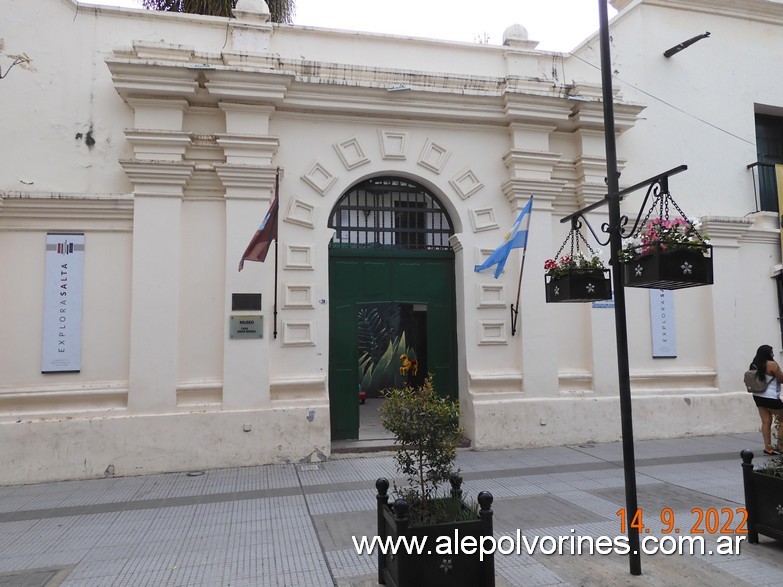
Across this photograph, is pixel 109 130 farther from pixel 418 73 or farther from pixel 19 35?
pixel 418 73

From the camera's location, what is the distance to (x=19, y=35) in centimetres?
796

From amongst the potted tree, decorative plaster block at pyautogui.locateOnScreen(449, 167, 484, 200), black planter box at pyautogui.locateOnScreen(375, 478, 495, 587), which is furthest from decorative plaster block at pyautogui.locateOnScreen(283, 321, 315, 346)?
black planter box at pyautogui.locateOnScreen(375, 478, 495, 587)

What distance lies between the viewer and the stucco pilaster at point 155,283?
753 cm

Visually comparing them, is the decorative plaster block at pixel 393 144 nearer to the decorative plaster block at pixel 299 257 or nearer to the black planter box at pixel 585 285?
the decorative plaster block at pixel 299 257

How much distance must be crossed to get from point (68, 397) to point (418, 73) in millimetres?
7089

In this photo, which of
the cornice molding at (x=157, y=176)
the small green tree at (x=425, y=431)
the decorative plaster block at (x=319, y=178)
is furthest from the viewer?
the decorative plaster block at (x=319, y=178)

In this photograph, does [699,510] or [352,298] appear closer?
[699,510]

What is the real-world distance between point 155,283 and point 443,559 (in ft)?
19.2

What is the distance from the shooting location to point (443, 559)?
3.51 m

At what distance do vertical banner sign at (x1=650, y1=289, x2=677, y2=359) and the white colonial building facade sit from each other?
130 mm

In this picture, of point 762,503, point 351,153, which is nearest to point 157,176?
point 351,153

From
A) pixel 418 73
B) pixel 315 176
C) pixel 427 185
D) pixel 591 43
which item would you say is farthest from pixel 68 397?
pixel 591 43

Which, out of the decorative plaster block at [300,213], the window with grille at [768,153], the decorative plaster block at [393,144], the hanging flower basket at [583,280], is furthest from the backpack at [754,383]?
the decorative plaster block at [300,213]

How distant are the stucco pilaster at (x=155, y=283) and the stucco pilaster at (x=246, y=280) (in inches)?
27.0
